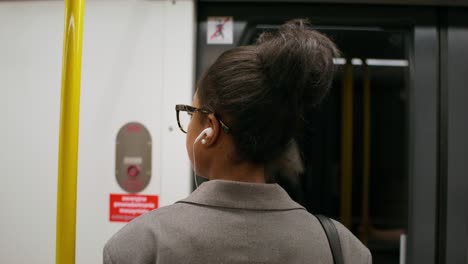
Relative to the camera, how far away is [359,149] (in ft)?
5.58

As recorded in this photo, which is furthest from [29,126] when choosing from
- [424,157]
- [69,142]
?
[424,157]

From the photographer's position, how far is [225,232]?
69 centimetres

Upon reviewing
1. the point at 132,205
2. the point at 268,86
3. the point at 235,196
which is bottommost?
the point at 132,205

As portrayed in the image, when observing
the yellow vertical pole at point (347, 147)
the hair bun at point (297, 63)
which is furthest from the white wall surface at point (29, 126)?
the yellow vertical pole at point (347, 147)

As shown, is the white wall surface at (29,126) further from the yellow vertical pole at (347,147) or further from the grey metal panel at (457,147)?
the grey metal panel at (457,147)

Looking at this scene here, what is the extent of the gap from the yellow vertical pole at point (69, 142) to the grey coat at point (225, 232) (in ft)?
0.92

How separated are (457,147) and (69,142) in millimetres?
1553

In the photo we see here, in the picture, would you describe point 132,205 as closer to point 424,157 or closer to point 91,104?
point 91,104

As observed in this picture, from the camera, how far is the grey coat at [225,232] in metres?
0.68

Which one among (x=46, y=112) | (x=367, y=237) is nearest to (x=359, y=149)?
(x=367, y=237)

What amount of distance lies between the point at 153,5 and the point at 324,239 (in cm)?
120

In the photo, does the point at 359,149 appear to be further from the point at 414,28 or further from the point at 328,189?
the point at 414,28

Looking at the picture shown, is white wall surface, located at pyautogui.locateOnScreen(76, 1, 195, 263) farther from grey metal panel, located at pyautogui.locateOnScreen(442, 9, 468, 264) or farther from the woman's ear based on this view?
grey metal panel, located at pyautogui.locateOnScreen(442, 9, 468, 264)

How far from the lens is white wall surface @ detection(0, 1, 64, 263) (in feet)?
4.99
